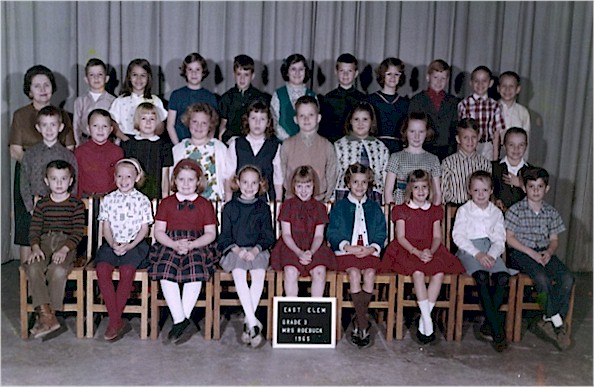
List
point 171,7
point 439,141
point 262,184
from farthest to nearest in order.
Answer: point 171,7 → point 439,141 → point 262,184

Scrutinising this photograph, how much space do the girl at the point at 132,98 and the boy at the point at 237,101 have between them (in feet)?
1.41

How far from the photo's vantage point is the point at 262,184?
4.66 metres

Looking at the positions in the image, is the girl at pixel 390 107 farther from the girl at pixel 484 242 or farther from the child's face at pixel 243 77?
the child's face at pixel 243 77

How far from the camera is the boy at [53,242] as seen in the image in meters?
4.34

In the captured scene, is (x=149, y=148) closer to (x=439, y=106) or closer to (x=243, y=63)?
(x=243, y=63)

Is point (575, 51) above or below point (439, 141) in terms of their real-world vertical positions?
above

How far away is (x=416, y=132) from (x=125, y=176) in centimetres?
177

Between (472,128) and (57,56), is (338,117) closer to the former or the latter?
(472,128)

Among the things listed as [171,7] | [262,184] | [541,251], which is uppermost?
[171,7]

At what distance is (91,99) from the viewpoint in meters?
5.32

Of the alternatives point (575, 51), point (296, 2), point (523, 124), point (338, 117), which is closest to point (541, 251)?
point (523, 124)

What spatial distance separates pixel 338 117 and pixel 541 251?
1595 millimetres

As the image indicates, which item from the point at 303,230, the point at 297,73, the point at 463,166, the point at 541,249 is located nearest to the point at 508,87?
the point at 463,166

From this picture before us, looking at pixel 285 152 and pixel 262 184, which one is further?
pixel 285 152
